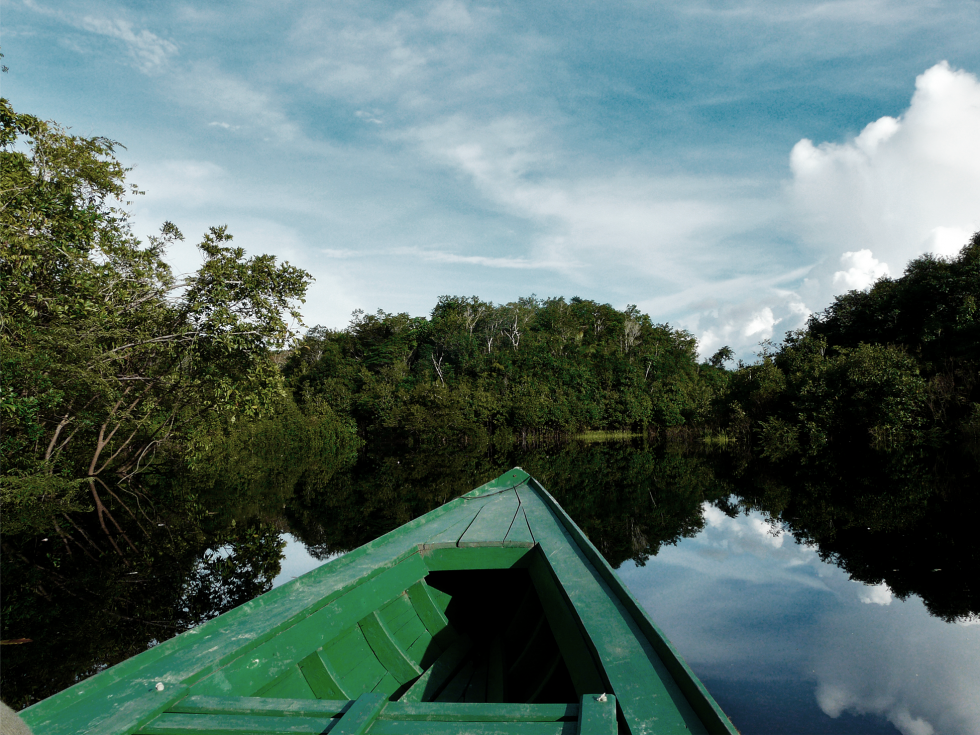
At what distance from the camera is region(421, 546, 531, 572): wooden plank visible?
3426mm

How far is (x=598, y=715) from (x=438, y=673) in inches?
67.9

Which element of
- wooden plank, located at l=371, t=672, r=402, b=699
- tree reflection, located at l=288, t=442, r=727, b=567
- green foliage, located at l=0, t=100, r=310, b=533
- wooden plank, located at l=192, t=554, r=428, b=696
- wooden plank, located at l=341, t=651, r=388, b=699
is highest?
green foliage, located at l=0, t=100, r=310, b=533

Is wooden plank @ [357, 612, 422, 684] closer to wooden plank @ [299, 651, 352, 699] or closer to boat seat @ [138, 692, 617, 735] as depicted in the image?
wooden plank @ [299, 651, 352, 699]

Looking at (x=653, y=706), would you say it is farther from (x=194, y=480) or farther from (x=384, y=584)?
(x=194, y=480)

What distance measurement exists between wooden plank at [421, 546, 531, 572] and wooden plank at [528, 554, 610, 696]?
15cm

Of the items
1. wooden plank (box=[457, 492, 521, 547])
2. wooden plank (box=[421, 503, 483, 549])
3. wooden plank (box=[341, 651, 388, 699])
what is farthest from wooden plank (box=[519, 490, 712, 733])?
wooden plank (box=[341, 651, 388, 699])

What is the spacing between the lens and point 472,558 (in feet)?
11.3

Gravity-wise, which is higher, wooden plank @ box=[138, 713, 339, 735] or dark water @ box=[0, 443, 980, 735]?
wooden plank @ box=[138, 713, 339, 735]


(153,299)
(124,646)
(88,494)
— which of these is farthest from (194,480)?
(124,646)

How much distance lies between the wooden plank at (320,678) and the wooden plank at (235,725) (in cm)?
76

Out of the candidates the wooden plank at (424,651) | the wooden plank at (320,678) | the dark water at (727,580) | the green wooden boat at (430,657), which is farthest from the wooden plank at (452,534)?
the dark water at (727,580)

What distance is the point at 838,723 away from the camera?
11.4 ft

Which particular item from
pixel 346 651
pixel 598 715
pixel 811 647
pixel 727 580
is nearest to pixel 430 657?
pixel 346 651

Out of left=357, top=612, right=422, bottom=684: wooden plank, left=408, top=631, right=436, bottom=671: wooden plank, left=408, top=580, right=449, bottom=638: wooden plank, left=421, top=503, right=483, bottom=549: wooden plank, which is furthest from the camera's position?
left=421, top=503, right=483, bottom=549: wooden plank
